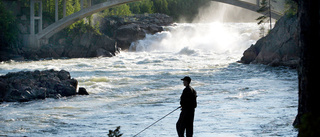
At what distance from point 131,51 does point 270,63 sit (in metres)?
21.9

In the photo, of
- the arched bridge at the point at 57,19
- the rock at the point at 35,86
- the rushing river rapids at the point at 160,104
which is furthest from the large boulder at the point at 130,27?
the rock at the point at 35,86

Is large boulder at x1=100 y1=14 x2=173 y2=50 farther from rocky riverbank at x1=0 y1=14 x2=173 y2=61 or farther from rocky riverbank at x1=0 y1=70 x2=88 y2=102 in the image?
rocky riverbank at x1=0 y1=70 x2=88 y2=102

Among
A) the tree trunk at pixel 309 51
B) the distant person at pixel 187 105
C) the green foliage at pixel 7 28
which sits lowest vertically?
the distant person at pixel 187 105

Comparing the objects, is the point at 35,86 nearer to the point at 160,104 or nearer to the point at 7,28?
the point at 160,104

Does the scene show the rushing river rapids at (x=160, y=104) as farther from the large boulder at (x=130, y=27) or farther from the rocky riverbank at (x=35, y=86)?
the large boulder at (x=130, y=27)

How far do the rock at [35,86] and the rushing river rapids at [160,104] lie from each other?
1.78 feet

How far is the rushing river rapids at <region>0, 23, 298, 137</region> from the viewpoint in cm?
1097

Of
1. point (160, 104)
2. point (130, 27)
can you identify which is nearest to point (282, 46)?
point (160, 104)

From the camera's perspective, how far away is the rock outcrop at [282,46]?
2898 cm

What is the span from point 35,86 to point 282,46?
59.9ft

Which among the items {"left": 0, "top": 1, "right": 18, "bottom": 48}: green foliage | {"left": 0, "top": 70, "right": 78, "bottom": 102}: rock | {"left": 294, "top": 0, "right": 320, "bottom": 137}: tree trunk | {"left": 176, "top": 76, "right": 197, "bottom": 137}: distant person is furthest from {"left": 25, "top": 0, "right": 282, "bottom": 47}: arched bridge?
{"left": 294, "top": 0, "right": 320, "bottom": 137}: tree trunk

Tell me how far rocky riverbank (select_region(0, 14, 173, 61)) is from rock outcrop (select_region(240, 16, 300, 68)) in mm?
15543

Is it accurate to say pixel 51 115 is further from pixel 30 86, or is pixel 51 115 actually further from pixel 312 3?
pixel 312 3

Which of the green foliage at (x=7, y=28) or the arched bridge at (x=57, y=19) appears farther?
the green foliage at (x=7, y=28)
